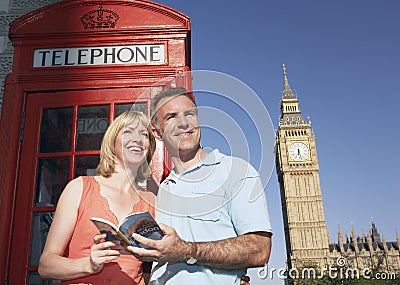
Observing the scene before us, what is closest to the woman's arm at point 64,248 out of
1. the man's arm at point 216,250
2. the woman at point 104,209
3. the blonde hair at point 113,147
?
the woman at point 104,209

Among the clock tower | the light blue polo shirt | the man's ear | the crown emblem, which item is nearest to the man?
the light blue polo shirt

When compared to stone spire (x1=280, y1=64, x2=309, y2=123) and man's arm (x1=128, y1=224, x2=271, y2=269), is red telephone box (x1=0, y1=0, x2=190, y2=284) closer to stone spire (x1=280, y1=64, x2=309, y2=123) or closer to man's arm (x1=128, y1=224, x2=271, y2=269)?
man's arm (x1=128, y1=224, x2=271, y2=269)

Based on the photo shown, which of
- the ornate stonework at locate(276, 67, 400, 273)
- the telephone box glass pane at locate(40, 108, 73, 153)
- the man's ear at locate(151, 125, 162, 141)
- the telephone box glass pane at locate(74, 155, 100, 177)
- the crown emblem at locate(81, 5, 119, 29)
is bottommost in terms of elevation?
the telephone box glass pane at locate(74, 155, 100, 177)

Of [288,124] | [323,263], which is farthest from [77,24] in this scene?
[288,124]

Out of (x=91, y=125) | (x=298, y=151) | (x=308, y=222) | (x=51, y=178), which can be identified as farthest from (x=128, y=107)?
(x=298, y=151)

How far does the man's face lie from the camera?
1802 millimetres

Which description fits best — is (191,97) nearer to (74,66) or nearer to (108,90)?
(108,90)

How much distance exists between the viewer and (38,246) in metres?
2.12

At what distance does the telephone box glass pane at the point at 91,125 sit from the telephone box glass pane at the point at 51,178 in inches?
5.7

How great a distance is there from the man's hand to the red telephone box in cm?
59

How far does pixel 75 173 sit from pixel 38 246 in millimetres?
419

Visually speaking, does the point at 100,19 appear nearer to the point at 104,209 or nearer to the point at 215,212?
the point at 104,209

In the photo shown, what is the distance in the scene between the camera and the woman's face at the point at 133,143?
1.97 m

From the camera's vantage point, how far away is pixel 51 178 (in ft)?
7.34
